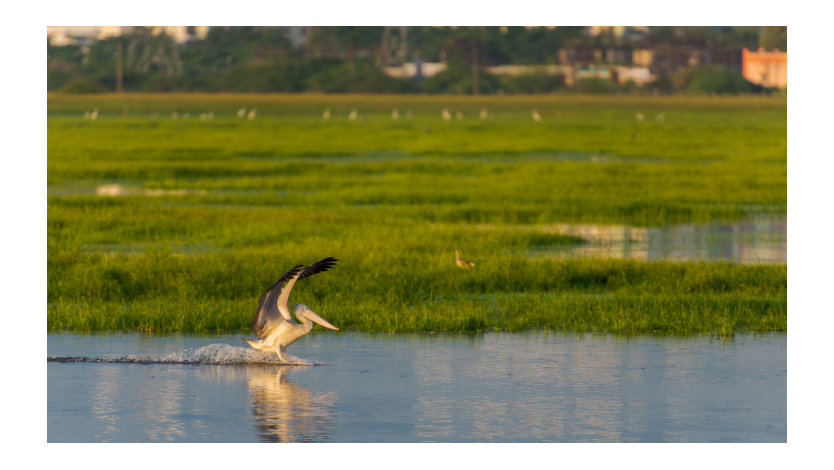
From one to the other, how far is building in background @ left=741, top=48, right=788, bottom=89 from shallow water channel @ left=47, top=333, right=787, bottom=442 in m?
73.5

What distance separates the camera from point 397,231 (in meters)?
26.2

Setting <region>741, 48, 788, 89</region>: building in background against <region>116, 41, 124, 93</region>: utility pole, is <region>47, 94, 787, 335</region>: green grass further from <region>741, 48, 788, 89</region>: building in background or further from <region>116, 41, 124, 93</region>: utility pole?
<region>116, 41, 124, 93</region>: utility pole

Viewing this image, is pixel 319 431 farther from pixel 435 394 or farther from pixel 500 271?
pixel 500 271

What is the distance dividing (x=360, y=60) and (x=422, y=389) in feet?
401

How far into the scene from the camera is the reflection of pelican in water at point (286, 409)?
11672 millimetres

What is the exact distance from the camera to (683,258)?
23.7 m

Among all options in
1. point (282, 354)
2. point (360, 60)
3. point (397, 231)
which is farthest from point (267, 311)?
point (360, 60)

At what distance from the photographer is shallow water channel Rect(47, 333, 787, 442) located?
38.9ft

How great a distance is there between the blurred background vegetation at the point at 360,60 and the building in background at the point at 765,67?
98.3 inches

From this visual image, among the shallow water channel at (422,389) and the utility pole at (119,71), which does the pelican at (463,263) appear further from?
the utility pole at (119,71)

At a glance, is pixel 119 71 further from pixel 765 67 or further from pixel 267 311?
pixel 267 311

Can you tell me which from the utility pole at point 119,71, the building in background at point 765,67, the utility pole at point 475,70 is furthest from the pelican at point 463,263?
the utility pole at point 119,71
